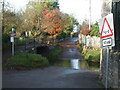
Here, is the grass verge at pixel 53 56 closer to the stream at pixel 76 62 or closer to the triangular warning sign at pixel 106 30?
the stream at pixel 76 62

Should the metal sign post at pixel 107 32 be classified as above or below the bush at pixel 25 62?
above

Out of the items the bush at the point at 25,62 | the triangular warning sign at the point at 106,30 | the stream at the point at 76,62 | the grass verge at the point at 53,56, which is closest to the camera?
the triangular warning sign at the point at 106,30

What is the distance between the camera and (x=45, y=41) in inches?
1103

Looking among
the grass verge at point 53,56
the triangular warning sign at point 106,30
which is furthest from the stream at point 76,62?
the triangular warning sign at point 106,30

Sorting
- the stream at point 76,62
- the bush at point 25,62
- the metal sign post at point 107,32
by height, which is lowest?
the stream at point 76,62

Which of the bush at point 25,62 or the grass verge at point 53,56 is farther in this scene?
the grass verge at point 53,56

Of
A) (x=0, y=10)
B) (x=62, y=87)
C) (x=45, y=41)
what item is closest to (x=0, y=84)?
(x=62, y=87)

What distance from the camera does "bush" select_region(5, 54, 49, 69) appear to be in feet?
36.4

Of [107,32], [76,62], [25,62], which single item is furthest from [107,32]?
[76,62]

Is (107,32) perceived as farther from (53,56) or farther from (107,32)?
(53,56)

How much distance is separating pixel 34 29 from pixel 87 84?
19.5 m

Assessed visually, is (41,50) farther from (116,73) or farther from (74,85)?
(116,73)

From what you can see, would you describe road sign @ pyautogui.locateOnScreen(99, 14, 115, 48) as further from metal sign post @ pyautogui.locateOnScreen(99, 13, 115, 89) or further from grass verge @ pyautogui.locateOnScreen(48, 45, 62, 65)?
grass verge @ pyautogui.locateOnScreen(48, 45, 62, 65)

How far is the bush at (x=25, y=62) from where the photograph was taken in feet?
36.4
